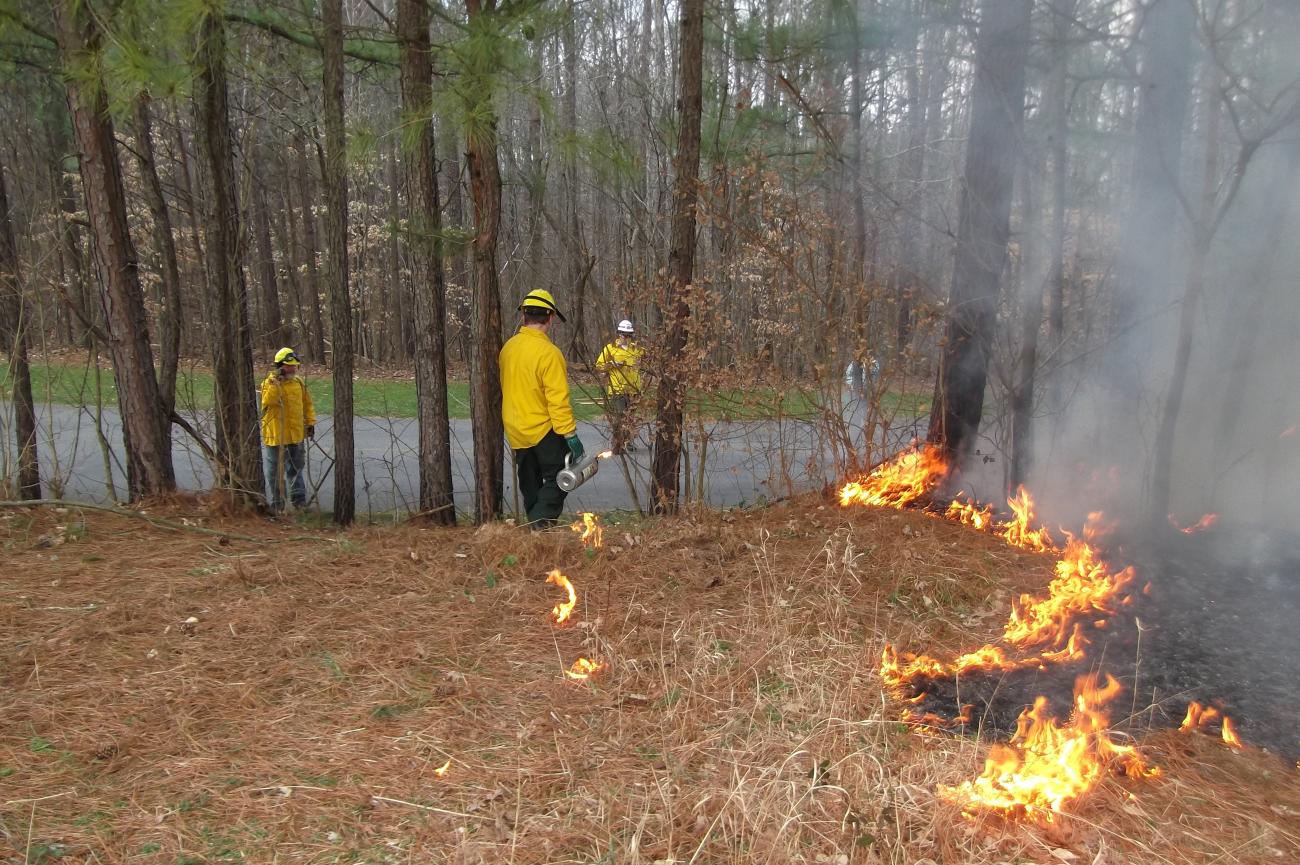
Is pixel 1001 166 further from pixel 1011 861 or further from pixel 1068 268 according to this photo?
pixel 1011 861

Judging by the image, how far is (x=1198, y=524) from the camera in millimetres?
6195

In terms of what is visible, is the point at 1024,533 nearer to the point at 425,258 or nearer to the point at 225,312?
the point at 425,258

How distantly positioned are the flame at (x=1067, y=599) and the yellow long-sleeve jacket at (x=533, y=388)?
3.03 m

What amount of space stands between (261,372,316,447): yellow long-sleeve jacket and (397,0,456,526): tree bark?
7.03ft

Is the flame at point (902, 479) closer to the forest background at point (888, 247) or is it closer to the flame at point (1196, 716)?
the forest background at point (888, 247)

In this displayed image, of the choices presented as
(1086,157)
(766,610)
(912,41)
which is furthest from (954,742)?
(912,41)

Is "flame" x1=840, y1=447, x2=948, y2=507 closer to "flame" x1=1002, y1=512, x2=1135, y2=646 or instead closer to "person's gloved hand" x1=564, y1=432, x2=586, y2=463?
"flame" x1=1002, y1=512, x2=1135, y2=646

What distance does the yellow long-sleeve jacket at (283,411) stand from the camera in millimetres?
8148

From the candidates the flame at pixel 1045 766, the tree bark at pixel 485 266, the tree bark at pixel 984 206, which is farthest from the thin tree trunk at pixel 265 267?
the flame at pixel 1045 766

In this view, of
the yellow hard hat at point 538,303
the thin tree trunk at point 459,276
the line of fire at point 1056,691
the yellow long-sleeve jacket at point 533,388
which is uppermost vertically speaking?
the thin tree trunk at point 459,276

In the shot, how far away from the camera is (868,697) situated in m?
3.52

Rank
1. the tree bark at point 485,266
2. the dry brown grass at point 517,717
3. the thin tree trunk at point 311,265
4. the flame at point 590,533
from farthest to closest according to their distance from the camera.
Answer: the thin tree trunk at point 311,265
the tree bark at point 485,266
the flame at point 590,533
the dry brown grass at point 517,717

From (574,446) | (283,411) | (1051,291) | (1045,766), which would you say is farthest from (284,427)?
(1045,766)

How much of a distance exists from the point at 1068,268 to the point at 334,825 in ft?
20.3
